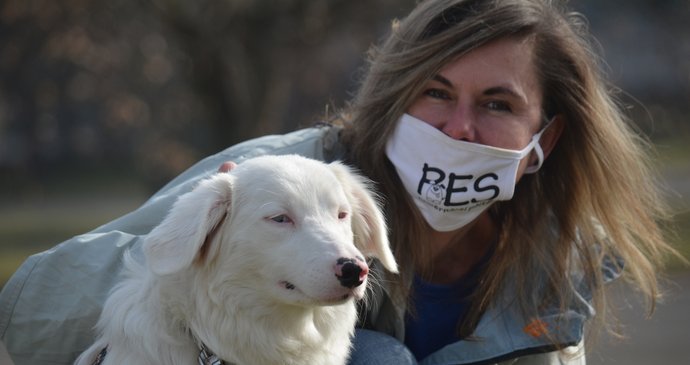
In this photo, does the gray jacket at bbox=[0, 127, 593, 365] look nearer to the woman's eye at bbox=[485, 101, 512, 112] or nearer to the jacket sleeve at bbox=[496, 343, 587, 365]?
the jacket sleeve at bbox=[496, 343, 587, 365]

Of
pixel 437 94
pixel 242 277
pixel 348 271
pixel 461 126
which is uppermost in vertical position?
pixel 437 94

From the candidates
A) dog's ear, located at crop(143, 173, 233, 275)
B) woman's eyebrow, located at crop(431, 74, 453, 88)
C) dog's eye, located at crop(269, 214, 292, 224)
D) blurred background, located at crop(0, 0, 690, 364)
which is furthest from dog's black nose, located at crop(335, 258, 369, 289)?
blurred background, located at crop(0, 0, 690, 364)

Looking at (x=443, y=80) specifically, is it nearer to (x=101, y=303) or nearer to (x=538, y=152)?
(x=538, y=152)

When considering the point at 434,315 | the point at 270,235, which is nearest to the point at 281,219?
the point at 270,235

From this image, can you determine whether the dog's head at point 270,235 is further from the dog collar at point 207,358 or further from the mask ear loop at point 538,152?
the mask ear loop at point 538,152

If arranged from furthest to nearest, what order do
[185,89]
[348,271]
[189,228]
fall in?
[185,89] < [189,228] < [348,271]

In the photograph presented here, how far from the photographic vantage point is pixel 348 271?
3387 mm

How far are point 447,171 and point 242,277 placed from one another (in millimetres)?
1165

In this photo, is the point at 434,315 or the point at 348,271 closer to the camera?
the point at 348,271

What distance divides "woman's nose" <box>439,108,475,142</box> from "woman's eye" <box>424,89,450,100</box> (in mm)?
90

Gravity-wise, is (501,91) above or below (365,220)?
above

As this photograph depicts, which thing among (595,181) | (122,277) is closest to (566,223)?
(595,181)

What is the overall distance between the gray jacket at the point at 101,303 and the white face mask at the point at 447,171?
1.30 feet

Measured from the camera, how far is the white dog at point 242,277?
3521 mm
